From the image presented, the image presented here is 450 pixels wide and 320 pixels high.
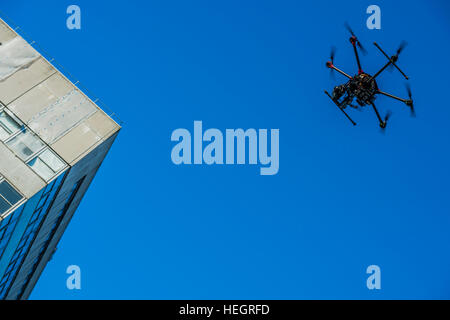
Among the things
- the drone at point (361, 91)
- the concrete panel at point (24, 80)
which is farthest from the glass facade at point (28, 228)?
the drone at point (361, 91)

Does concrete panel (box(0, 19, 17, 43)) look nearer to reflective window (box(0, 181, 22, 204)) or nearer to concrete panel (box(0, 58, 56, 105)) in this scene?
concrete panel (box(0, 58, 56, 105))

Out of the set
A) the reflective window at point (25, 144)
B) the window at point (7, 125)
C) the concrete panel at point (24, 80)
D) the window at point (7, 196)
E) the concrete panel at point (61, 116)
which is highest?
the concrete panel at point (24, 80)

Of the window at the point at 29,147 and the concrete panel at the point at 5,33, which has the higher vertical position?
the concrete panel at the point at 5,33

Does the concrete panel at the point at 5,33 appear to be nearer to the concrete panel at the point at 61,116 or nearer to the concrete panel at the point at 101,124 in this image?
the concrete panel at the point at 61,116

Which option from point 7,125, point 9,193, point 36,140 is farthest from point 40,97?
point 9,193

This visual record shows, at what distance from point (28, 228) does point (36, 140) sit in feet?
20.5

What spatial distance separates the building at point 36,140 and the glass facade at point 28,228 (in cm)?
8

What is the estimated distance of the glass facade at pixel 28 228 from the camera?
1410 inches

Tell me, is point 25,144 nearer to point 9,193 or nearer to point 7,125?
point 7,125

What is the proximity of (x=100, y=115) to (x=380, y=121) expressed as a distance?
2280 cm

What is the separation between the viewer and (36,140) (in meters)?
36.6

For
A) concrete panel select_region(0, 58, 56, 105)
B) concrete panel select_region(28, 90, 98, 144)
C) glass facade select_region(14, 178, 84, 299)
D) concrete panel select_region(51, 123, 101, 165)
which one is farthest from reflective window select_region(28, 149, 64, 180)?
glass facade select_region(14, 178, 84, 299)
